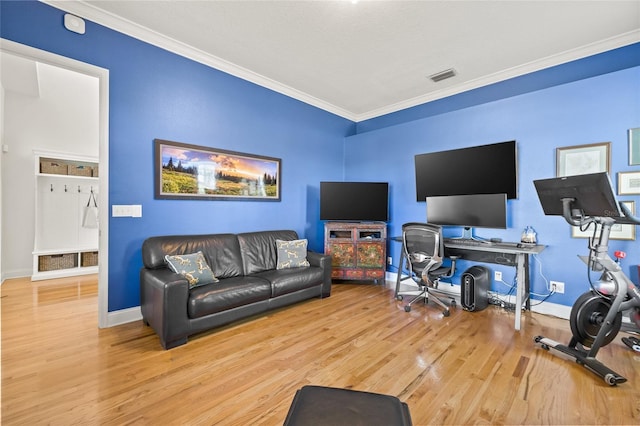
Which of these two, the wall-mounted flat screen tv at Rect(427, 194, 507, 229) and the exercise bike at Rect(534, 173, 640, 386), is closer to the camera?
the exercise bike at Rect(534, 173, 640, 386)

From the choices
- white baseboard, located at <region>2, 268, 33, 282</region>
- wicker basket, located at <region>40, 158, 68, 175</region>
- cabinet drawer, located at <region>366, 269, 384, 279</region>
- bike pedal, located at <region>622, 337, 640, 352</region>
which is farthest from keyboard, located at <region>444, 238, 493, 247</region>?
white baseboard, located at <region>2, 268, 33, 282</region>

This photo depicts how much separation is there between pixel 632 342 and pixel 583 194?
5.04 ft

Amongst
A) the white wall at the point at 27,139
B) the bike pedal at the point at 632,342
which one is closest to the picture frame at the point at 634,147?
the bike pedal at the point at 632,342

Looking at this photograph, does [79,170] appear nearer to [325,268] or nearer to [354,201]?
[325,268]

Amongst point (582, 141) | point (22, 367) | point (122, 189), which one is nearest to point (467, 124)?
point (582, 141)

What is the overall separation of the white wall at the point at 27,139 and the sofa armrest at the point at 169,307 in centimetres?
390

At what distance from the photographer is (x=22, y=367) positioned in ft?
6.61

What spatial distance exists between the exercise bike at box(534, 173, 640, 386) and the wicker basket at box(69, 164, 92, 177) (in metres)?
6.81

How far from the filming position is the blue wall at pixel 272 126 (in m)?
2.73

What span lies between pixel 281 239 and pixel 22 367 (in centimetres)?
268

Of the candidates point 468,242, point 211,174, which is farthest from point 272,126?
point 468,242

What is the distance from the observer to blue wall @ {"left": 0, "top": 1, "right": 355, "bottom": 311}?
2.55 m

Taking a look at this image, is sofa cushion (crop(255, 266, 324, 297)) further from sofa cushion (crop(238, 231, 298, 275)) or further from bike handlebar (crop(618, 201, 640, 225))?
bike handlebar (crop(618, 201, 640, 225))

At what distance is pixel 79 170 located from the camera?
4.91 meters
